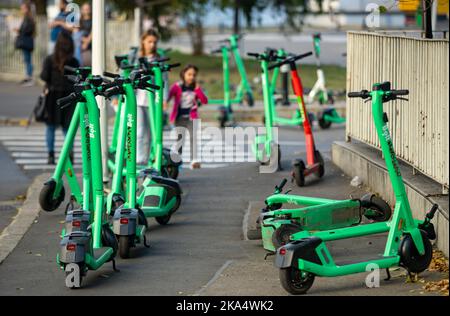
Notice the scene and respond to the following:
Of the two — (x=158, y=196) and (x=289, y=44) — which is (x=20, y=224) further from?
(x=289, y=44)

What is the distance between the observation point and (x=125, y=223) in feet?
31.9

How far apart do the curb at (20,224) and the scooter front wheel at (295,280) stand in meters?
2.65

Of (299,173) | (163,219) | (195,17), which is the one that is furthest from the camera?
(195,17)

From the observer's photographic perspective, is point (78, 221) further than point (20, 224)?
No

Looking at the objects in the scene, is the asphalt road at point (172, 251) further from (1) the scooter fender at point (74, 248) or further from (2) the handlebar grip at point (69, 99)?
(2) the handlebar grip at point (69, 99)

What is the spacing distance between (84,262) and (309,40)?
36725mm

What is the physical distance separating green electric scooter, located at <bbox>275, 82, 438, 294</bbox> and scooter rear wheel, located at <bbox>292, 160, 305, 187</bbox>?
4.34 m

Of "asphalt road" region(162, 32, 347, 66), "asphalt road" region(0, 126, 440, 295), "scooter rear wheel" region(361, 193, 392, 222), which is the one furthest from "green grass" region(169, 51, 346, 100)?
"scooter rear wheel" region(361, 193, 392, 222)

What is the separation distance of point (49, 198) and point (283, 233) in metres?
3.46

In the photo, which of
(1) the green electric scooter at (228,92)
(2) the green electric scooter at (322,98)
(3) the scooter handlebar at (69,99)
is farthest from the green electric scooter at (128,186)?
(1) the green electric scooter at (228,92)

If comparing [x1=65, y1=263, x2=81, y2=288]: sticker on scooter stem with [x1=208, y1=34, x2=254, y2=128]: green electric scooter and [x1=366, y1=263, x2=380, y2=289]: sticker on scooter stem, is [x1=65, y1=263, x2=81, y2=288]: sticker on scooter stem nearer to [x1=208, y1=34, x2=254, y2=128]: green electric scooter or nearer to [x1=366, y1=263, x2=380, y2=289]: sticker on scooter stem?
[x1=366, y1=263, x2=380, y2=289]: sticker on scooter stem

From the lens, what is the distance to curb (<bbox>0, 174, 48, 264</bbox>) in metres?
10.5

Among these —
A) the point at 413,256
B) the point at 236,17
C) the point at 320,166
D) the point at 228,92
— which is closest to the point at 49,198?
the point at 320,166
